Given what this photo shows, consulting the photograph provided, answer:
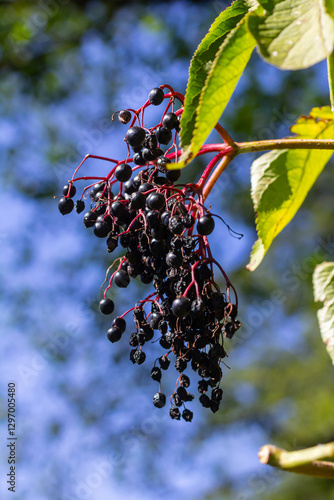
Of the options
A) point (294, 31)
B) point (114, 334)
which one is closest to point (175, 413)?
point (114, 334)

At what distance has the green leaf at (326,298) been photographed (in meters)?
0.93

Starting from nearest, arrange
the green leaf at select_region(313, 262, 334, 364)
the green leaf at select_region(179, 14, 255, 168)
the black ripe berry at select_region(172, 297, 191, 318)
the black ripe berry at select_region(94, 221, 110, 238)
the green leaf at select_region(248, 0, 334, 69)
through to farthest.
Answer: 1. the green leaf at select_region(248, 0, 334, 69)
2. the green leaf at select_region(179, 14, 255, 168)
3. the black ripe berry at select_region(172, 297, 191, 318)
4. the black ripe berry at select_region(94, 221, 110, 238)
5. the green leaf at select_region(313, 262, 334, 364)

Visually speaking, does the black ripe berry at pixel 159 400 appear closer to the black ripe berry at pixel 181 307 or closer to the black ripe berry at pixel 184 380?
the black ripe berry at pixel 184 380

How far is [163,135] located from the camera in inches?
30.5

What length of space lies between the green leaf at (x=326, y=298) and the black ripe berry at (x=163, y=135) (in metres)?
0.41

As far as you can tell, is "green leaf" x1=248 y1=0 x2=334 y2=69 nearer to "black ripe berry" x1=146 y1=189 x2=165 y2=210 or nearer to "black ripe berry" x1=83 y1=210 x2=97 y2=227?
"black ripe berry" x1=146 y1=189 x2=165 y2=210

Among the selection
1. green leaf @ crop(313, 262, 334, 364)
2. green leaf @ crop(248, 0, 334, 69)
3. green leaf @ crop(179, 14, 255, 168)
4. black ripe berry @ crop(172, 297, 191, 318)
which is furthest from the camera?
green leaf @ crop(313, 262, 334, 364)

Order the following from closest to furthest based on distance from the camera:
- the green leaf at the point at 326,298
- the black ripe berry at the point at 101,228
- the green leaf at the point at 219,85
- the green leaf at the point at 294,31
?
the green leaf at the point at 294,31 < the green leaf at the point at 219,85 < the black ripe berry at the point at 101,228 < the green leaf at the point at 326,298

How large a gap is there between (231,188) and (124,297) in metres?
1.76

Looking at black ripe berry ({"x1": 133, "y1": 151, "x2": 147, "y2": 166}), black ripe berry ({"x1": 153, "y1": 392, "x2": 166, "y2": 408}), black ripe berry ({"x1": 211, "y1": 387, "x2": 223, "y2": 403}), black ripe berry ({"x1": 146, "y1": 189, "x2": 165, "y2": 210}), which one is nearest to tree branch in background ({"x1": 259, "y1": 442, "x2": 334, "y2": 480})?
black ripe berry ({"x1": 211, "y1": 387, "x2": 223, "y2": 403})

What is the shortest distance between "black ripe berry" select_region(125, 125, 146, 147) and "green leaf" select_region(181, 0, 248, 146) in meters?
0.13

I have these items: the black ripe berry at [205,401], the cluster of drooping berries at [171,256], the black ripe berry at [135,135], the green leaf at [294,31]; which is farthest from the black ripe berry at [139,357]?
the green leaf at [294,31]

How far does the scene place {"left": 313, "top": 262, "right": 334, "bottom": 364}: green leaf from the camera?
0.93 m

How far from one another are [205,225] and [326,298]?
1.11ft
